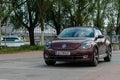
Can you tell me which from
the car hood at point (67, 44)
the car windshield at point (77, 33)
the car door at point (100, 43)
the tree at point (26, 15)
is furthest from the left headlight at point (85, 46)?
the tree at point (26, 15)

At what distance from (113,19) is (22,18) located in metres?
25.5

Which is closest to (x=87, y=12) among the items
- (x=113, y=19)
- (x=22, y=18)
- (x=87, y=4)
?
(x=87, y=4)

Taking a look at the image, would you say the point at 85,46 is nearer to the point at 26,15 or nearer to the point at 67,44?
the point at 67,44

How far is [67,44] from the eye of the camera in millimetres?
14344

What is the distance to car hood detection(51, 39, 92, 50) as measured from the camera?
46.9 ft

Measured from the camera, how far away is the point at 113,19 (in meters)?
61.3

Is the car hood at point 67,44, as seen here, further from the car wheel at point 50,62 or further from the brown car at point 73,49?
the car wheel at point 50,62

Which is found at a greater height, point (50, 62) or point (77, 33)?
point (77, 33)

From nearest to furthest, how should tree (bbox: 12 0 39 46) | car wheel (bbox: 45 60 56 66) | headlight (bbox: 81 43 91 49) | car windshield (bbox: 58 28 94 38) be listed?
headlight (bbox: 81 43 91 49) → car wheel (bbox: 45 60 56 66) → car windshield (bbox: 58 28 94 38) → tree (bbox: 12 0 39 46)

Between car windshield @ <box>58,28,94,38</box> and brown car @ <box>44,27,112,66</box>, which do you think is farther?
car windshield @ <box>58,28,94,38</box>

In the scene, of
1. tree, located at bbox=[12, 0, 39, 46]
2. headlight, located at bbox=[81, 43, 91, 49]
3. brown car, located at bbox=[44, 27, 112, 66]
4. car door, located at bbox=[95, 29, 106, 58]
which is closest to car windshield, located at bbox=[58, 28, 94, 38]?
brown car, located at bbox=[44, 27, 112, 66]

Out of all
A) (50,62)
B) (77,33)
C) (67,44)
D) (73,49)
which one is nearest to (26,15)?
(77,33)

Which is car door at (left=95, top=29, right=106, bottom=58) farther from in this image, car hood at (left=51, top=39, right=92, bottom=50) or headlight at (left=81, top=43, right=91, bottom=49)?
car hood at (left=51, top=39, right=92, bottom=50)

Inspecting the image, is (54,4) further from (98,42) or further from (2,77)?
(2,77)
